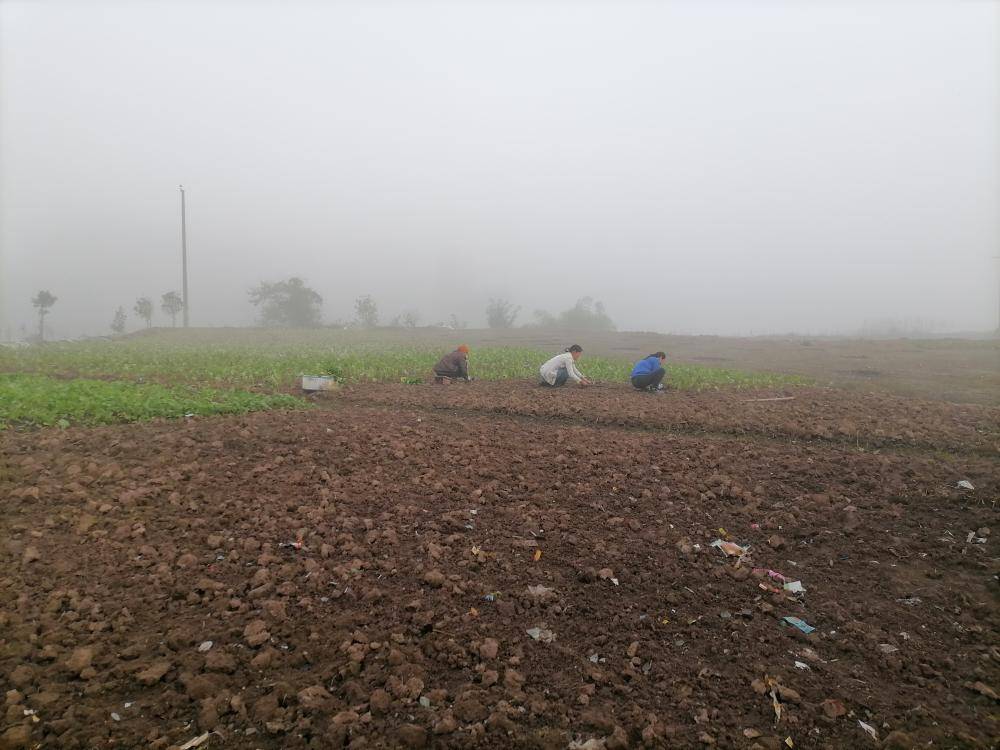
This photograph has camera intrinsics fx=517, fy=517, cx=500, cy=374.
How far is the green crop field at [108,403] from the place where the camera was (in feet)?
24.7

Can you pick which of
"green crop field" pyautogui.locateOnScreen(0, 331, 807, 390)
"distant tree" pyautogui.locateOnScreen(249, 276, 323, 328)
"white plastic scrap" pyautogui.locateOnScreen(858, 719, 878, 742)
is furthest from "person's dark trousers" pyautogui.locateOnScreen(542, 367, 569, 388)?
"distant tree" pyautogui.locateOnScreen(249, 276, 323, 328)

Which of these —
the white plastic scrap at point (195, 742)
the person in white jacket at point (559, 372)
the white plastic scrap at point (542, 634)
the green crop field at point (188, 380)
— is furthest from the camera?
the person in white jacket at point (559, 372)

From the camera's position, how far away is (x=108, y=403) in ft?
26.4

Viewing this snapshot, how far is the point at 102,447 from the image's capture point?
636cm

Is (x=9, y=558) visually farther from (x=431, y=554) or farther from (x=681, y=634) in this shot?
(x=681, y=634)

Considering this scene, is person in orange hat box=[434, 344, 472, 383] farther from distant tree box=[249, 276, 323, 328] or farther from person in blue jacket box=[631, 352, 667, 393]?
distant tree box=[249, 276, 323, 328]

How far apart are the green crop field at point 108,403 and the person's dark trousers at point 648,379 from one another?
287 inches

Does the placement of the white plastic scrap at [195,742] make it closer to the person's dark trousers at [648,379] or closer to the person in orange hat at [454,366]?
the person in orange hat at [454,366]

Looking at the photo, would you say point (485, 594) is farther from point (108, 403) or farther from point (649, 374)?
point (649, 374)

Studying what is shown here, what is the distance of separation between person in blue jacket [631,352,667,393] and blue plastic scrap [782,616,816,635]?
8.44 metres

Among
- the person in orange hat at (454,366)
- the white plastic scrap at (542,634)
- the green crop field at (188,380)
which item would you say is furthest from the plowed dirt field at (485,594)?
the person in orange hat at (454,366)

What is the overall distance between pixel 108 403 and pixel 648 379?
10294 mm

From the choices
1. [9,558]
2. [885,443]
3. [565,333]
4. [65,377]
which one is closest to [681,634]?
[9,558]

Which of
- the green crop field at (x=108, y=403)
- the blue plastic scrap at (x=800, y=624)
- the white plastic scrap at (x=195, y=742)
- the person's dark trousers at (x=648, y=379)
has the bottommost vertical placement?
the white plastic scrap at (x=195, y=742)
